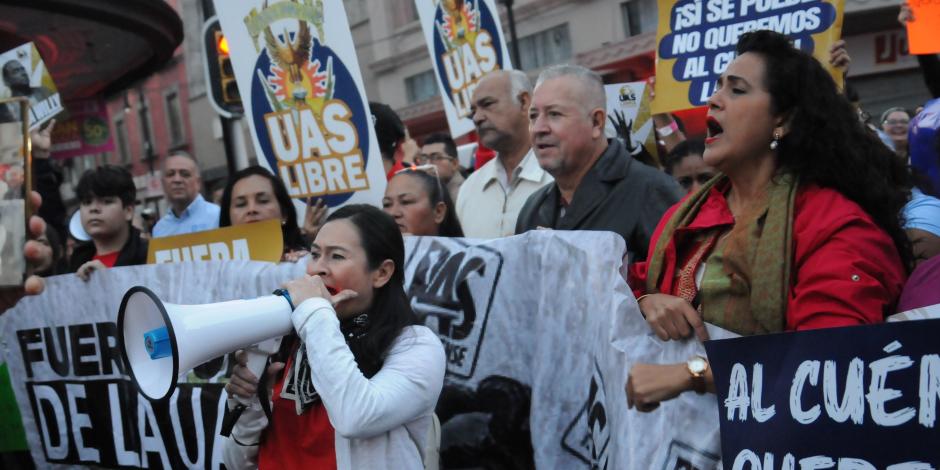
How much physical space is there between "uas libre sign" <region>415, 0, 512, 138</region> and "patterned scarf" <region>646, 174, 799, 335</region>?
12.0ft

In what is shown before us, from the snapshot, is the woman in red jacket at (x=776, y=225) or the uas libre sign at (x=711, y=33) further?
the uas libre sign at (x=711, y=33)

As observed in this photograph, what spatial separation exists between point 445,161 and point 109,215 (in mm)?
2294

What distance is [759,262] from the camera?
215 cm

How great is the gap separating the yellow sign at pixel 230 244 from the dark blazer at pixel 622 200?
116 centimetres

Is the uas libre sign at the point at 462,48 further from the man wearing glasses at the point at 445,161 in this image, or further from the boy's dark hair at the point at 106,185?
the boy's dark hair at the point at 106,185

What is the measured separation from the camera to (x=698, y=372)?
215cm

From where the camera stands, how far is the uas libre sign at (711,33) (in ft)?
12.4

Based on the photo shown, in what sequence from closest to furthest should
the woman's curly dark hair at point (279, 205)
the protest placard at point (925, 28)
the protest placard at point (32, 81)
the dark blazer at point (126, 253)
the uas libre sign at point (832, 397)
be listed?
the uas libre sign at point (832, 397) < the protest placard at point (925, 28) < the woman's curly dark hair at point (279, 205) < the dark blazer at point (126, 253) < the protest placard at point (32, 81)

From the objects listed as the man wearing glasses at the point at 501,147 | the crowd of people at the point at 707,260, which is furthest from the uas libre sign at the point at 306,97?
the crowd of people at the point at 707,260

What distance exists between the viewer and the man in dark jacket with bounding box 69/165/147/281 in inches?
190

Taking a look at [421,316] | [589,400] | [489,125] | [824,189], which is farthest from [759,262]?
[489,125]

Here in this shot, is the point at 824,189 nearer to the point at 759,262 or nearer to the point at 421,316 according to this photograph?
the point at 759,262

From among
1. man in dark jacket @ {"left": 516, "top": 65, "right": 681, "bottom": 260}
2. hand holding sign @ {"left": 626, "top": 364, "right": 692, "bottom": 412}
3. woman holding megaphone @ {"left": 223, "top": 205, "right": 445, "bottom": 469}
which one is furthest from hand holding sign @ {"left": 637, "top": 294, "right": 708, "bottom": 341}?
man in dark jacket @ {"left": 516, "top": 65, "right": 681, "bottom": 260}

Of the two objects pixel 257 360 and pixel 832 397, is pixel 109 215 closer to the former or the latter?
pixel 257 360
